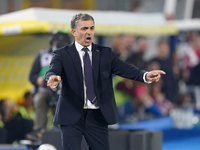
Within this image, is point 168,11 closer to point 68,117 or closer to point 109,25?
point 109,25

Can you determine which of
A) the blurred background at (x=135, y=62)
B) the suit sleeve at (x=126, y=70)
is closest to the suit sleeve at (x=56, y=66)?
the suit sleeve at (x=126, y=70)

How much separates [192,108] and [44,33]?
372 cm

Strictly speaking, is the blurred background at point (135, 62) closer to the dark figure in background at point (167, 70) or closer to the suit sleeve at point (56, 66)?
the dark figure in background at point (167, 70)

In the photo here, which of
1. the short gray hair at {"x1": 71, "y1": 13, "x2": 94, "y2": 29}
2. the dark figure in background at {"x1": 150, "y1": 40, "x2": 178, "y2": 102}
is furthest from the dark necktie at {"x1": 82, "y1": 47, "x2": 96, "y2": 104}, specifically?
the dark figure in background at {"x1": 150, "y1": 40, "x2": 178, "y2": 102}

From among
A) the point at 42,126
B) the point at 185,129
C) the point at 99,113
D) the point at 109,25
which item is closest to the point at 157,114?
the point at 185,129

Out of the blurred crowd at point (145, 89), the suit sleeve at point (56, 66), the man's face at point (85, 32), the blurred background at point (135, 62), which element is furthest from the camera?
the blurred background at point (135, 62)

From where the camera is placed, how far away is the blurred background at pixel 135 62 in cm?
1020

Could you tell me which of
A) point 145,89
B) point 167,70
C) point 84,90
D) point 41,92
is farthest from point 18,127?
point 84,90

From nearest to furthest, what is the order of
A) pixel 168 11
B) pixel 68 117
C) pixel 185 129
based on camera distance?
pixel 68 117
pixel 185 129
pixel 168 11

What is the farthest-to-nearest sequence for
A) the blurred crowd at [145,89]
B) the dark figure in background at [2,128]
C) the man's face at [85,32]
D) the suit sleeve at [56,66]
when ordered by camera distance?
the blurred crowd at [145,89]
the dark figure in background at [2,128]
the man's face at [85,32]
the suit sleeve at [56,66]

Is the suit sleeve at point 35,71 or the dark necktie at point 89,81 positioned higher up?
the dark necktie at point 89,81

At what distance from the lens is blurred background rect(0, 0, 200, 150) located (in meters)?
10.2

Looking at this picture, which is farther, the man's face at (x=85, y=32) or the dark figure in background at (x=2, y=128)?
the dark figure in background at (x=2, y=128)

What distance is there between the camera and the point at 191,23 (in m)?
13.4
